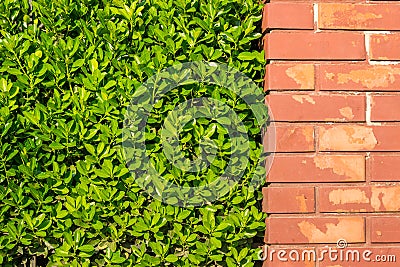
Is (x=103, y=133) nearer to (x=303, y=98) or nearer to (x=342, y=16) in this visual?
(x=303, y=98)

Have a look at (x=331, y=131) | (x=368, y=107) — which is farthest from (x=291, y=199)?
(x=368, y=107)

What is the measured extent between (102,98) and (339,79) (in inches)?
37.6

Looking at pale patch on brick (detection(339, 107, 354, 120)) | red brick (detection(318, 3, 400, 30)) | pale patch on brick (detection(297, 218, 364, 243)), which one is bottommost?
pale patch on brick (detection(297, 218, 364, 243))

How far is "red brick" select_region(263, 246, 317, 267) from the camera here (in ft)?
7.42

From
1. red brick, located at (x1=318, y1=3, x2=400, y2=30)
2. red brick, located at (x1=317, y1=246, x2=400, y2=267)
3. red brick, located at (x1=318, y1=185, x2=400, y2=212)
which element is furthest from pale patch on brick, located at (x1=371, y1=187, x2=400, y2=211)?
red brick, located at (x1=318, y1=3, x2=400, y2=30)

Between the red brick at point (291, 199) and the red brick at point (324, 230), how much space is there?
0.14 feet

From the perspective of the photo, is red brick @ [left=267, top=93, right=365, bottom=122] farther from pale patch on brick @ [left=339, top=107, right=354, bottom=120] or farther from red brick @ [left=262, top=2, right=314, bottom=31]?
red brick @ [left=262, top=2, right=314, bottom=31]

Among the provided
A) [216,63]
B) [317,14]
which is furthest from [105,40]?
[317,14]

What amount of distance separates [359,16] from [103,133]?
1135mm

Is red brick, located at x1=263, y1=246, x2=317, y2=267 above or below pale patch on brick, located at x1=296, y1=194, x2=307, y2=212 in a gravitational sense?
below

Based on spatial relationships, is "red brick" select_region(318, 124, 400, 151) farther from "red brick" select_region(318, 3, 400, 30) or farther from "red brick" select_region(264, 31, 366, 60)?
"red brick" select_region(318, 3, 400, 30)

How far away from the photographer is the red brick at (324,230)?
2.26 meters

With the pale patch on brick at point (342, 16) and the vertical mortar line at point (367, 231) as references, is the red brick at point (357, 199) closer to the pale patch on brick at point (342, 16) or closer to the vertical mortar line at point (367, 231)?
the vertical mortar line at point (367, 231)

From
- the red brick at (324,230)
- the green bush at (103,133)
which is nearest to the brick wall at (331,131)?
the red brick at (324,230)
